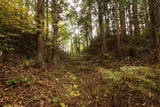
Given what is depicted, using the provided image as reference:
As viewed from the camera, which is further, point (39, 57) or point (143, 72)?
point (39, 57)

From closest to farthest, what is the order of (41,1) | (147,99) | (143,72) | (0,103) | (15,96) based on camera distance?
(0,103) → (15,96) → (147,99) → (143,72) → (41,1)

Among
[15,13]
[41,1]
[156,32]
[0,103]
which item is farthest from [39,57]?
[156,32]

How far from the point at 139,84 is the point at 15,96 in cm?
441

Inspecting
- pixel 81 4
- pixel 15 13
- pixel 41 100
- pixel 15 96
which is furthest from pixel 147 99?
pixel 81 4

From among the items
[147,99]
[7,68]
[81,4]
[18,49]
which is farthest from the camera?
[81,4]

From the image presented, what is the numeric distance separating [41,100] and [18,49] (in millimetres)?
5307

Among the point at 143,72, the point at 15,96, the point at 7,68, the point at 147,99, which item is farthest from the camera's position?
the point at 7,68

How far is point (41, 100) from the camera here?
11.8ft

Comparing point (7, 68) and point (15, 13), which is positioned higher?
point (15, 13)

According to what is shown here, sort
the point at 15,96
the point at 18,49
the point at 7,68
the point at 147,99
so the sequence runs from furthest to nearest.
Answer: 1. the point at 18,49
2. the point at 7,68
3. the point at 147,99
4. the point at 15,96

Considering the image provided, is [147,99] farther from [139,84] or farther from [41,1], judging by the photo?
[41,1]

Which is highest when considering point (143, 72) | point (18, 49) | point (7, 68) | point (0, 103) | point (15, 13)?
point (15, 13)

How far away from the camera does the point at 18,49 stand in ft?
24.5

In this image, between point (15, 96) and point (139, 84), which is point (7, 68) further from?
point (139, 84)
